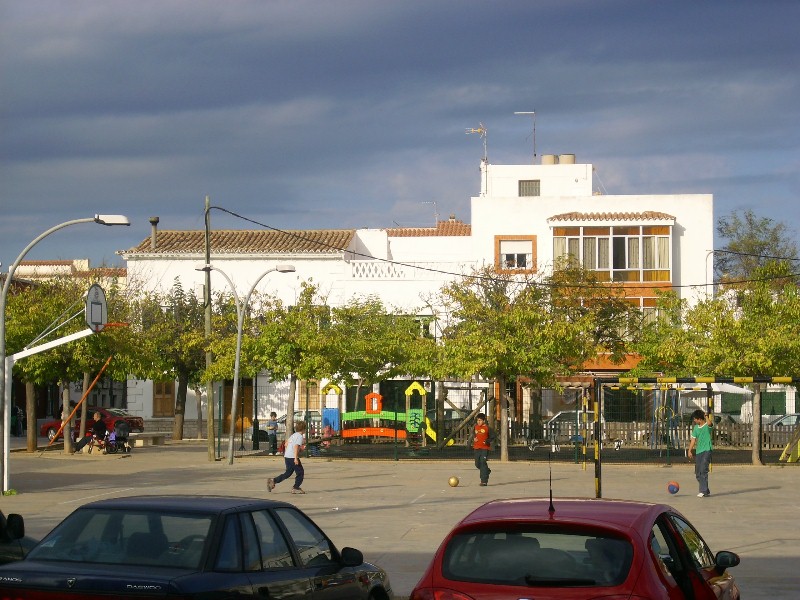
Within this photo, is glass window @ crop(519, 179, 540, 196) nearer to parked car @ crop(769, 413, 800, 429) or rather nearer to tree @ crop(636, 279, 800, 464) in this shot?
parked car @ crop(769, 413, 800, 429)

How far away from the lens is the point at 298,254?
186 feet

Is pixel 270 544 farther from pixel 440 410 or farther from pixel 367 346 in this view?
pixel 440 410

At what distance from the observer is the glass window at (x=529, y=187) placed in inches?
2397

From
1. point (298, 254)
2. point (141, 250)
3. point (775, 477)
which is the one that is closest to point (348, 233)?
point (298, 254)

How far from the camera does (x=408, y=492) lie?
27062mm

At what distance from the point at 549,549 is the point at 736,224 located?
7035cm

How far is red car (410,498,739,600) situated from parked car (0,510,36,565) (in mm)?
3794

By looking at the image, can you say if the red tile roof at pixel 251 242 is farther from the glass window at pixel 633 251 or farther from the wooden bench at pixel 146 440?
the glass window at pixel 633 251

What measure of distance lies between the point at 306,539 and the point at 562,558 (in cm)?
255

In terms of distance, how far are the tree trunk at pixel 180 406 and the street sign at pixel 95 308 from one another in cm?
2430

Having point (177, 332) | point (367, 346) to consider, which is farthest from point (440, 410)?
point (177, 332)

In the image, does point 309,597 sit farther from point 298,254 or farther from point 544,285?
point 298,254

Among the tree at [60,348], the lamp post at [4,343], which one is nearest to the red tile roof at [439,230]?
the tree at [60,348]

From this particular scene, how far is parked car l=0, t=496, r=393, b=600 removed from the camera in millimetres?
6977
